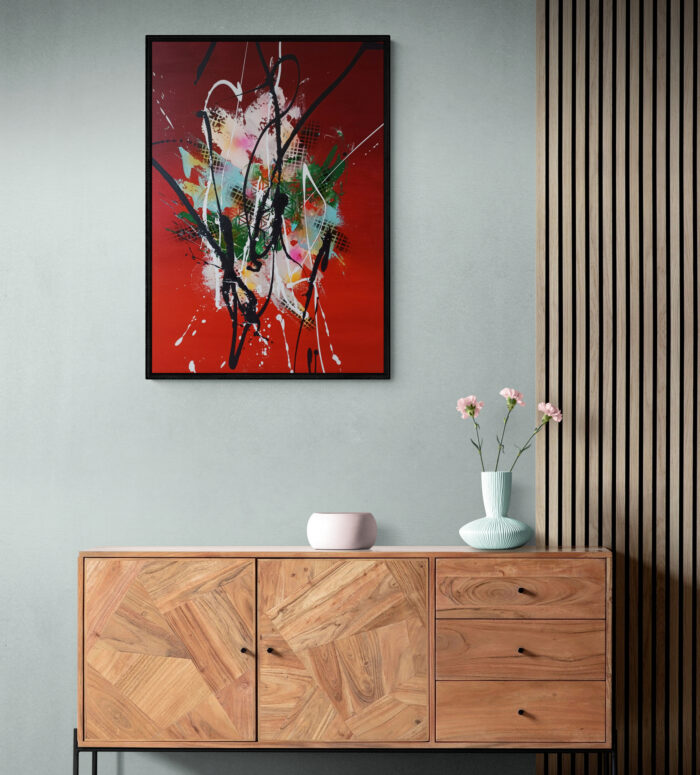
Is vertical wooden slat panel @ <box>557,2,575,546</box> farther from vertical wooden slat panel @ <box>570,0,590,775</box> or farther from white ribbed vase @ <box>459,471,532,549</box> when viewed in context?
white ribbed vase @ <box>459,471,532,549</box>

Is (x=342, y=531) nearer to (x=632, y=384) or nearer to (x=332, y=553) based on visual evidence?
(x=332, y=553)

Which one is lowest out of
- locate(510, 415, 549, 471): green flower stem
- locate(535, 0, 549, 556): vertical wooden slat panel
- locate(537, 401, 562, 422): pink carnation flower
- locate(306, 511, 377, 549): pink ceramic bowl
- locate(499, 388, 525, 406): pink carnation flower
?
locate(306, 511, 377, 549): pink ceramic bowl

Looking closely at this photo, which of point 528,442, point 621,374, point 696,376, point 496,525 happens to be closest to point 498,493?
point 496,525

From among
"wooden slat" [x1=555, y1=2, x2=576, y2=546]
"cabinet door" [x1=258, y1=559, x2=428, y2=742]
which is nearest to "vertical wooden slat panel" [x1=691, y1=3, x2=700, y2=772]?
"wooden slat" [x1=555, y1=2, x2=576, y2=546]

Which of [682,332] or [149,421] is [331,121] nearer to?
[149,421]

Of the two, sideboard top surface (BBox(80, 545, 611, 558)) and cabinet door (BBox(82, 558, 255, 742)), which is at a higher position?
sideboard top surface (BBox(80, 545, 611, 558))

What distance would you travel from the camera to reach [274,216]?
308cm

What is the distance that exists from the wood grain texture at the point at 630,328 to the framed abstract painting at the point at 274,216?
2.14 feet

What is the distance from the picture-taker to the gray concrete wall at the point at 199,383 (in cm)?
305

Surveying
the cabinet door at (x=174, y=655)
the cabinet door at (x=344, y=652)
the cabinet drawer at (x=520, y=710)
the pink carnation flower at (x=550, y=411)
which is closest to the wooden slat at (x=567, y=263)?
the pink carnation flower at (x=550, y=411)

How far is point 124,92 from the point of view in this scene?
123 inches

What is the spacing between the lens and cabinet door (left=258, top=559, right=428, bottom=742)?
2.63 meters

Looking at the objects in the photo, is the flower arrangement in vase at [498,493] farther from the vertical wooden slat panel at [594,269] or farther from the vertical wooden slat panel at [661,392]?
the vertical wooden slat panel at [661,392]

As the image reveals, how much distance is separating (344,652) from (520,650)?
56 cm
